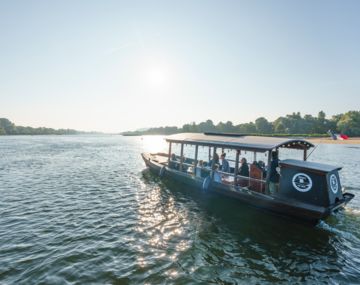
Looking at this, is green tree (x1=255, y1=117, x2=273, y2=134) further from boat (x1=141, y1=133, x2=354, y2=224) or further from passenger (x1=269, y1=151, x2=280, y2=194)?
passenger (x1=269, y1=151, x2=280, y2=194)

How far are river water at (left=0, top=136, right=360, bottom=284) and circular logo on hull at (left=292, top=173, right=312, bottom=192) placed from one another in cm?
184

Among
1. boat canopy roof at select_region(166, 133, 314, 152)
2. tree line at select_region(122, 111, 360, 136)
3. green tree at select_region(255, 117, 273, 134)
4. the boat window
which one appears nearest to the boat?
boat canopy roof at select_region(166, 133, 314, 152)

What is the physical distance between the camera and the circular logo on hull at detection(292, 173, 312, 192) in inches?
425

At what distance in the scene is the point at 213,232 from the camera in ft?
34.6

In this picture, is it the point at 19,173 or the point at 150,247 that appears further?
the point at 19,173

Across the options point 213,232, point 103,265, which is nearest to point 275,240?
point 213,232

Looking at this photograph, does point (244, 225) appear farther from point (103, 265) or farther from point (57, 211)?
point (57, 211)

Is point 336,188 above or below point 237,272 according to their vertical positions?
above

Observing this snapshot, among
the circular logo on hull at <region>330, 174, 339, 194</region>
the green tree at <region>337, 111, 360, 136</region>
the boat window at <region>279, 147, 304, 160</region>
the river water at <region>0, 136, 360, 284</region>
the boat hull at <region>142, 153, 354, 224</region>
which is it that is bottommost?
the river water at <region>0, 136, 360, 284</region>

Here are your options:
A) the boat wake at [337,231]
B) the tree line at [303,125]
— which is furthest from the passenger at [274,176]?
the tree line at [303,125]

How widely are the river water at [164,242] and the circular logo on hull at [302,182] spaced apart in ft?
6.03

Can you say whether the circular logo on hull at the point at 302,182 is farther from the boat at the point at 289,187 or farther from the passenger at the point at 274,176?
the passenger at the point at 274,176

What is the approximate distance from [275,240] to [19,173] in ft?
78.3

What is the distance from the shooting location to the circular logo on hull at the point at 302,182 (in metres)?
10.8
